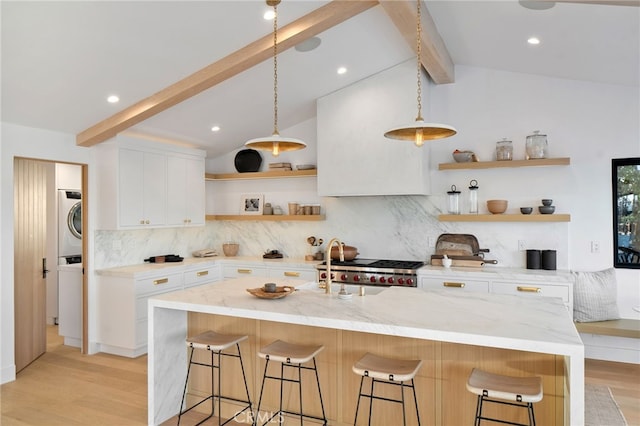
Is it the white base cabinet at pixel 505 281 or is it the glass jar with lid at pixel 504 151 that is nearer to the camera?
the white base cabinet at pixel 505 281

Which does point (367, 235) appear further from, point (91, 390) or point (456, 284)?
point (91, 390)

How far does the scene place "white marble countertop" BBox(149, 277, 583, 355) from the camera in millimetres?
2111

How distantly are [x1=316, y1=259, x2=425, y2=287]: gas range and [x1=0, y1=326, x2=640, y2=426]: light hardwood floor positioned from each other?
1835 mm

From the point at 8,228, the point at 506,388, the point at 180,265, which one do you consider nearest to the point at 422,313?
the point at 506,388

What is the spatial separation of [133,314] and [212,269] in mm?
1314

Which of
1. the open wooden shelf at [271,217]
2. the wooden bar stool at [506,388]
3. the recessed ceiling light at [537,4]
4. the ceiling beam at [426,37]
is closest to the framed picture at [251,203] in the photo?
the open wooden shelf at [271,217]

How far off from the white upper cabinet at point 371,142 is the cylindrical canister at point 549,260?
53.9 inches

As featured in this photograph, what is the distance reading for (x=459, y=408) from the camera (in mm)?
2578

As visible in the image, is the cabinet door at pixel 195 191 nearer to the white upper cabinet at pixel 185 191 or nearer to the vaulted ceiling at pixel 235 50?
the white upper cabinet at pixel 185 191

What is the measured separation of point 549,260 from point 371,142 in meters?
2.22

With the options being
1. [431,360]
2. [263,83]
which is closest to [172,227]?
[263,83]

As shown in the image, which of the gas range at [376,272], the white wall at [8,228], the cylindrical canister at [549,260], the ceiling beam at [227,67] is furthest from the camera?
the gas range at [376,272]

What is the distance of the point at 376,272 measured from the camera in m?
4.68

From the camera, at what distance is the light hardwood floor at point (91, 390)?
3.28 metres
